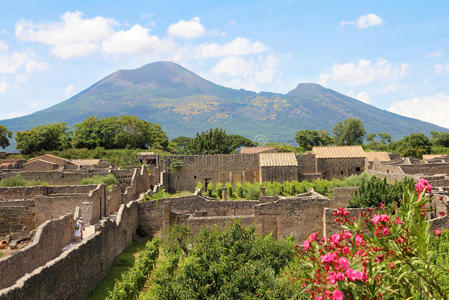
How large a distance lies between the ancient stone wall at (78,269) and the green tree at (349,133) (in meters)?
101

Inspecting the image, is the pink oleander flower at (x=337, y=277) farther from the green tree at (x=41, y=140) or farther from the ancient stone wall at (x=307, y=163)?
the green tree at (x=41, y=140)

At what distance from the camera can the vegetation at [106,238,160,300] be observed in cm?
1286

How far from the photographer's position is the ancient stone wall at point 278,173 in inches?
1687

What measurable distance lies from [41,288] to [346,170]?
130 ft

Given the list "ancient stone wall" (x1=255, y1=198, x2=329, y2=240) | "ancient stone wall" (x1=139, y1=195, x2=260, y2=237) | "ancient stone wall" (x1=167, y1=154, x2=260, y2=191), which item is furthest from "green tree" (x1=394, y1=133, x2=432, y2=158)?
"ancient stone wall" (x1=255, y1=198, x2=329, y2=240)

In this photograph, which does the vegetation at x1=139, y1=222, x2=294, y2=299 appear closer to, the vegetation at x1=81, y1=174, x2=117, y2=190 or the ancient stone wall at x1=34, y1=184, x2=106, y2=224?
the ancient stone wall at x1=34, y1=184, x2=106, y2=224

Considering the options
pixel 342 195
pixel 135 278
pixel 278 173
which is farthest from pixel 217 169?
pixel 135 278

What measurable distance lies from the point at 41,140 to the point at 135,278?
190ft

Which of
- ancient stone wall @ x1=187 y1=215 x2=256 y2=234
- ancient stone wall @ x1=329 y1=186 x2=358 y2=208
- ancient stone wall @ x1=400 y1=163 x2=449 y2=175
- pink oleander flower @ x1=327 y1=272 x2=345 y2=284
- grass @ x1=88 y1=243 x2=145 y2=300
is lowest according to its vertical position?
grass @ x1=88 y1=243 x2=145 y2=300

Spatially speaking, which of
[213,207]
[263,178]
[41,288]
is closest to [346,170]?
[263,178]

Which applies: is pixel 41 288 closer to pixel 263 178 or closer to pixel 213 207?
pixel 213 207

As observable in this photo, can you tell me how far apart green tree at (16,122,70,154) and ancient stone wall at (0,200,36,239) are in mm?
48514

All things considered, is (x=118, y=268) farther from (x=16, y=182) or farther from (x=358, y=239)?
(x=16, y=182)

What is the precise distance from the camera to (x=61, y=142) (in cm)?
6981
